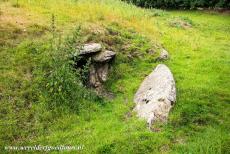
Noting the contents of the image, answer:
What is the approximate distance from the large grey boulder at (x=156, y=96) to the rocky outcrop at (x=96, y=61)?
4.64 ft

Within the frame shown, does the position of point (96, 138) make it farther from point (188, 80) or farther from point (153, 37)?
point (153, 37)

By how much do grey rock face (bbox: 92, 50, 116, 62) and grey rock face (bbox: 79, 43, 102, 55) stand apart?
8.5 inches

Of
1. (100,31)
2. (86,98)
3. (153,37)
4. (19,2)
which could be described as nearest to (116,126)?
(86,98)

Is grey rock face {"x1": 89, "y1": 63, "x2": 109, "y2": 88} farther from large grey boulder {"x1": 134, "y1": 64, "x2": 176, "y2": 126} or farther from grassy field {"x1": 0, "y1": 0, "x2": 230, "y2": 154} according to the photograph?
large grey boulder {"x1": 134, "y1": 64, "x2": 176, "y2": 126}

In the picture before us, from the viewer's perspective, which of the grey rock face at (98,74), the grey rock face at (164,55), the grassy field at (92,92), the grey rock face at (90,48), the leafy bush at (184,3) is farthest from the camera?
the leafy bush at (184,3)

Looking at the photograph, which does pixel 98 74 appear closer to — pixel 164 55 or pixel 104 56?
pixel 104 56

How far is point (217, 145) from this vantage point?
9398mm

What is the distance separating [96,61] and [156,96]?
2.73 meters

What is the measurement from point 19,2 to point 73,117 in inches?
294

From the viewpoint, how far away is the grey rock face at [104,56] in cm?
1251

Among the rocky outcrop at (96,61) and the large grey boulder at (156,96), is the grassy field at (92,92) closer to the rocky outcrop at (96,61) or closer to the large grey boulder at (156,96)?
the large grey boulder at (156,96)

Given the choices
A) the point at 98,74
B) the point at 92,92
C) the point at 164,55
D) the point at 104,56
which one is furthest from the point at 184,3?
the point at 92,92

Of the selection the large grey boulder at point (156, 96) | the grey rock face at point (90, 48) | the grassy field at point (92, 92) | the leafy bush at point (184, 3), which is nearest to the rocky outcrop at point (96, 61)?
the grey rock face at point (90, 48)

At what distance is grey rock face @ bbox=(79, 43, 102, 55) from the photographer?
12.1 meters
